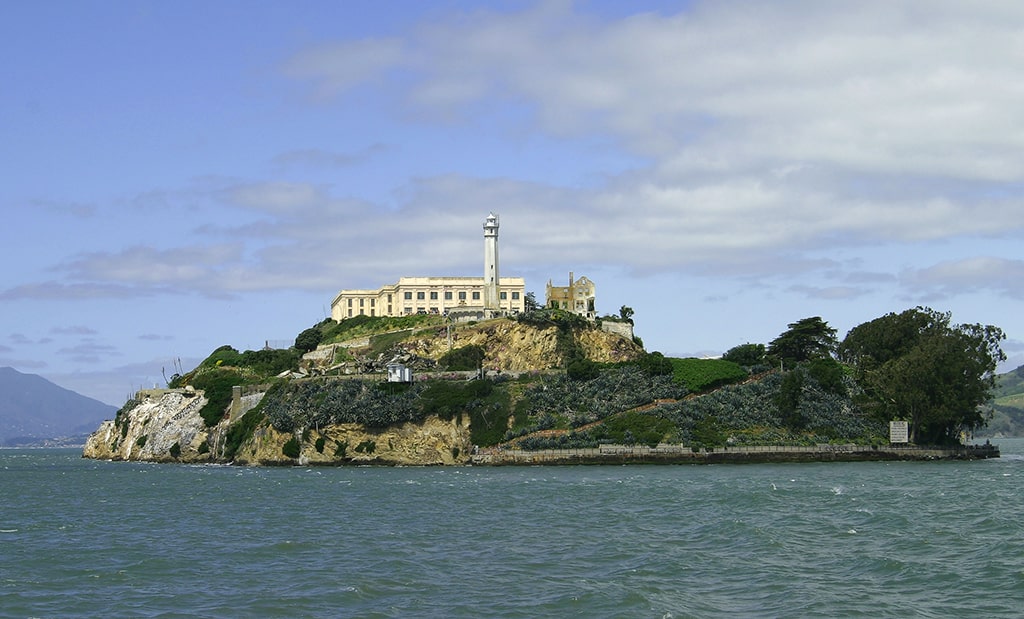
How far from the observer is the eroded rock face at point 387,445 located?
104 m

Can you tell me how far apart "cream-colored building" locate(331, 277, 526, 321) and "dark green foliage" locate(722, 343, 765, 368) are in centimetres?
2603

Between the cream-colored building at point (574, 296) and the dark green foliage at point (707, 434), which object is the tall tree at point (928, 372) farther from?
the cream-colored building at point (574, 296)

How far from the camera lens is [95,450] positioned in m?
159

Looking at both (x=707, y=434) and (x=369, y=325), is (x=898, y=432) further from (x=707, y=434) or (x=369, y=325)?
(x=369, y=325)

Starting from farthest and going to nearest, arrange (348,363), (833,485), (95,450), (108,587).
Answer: (95,450)
(348,363)
(833,485)
(108,587)

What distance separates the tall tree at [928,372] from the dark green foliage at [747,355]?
12.0 meters

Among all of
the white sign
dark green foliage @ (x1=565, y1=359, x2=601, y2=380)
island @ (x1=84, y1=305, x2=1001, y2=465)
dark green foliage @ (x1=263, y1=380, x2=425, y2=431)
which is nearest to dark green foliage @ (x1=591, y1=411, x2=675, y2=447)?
island @ (x1=84, y1=305, x2=1001, y2=465)

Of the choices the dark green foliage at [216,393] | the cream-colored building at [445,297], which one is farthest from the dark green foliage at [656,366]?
the dark green foliage at [216,393]

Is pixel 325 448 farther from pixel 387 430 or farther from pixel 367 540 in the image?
pixel 367 540

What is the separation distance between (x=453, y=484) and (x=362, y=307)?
92201 millimetres

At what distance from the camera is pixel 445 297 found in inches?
5925

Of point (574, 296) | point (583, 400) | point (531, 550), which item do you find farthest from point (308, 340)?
point (531, 550)

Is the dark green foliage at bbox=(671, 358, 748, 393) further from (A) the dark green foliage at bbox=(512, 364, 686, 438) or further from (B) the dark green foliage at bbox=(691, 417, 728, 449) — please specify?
(B) the dark green foliage at bbox=(691, 417, 728, 449)

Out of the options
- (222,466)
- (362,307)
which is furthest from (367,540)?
(362,307)
